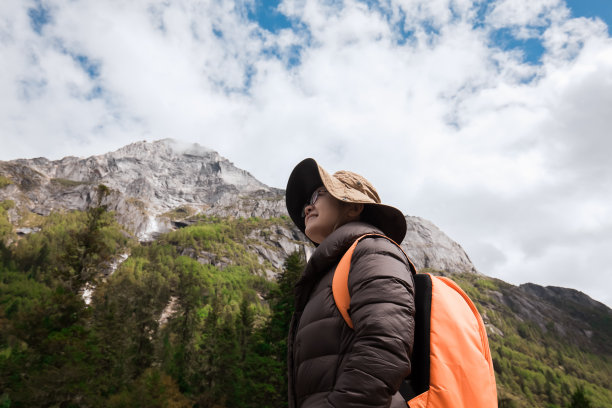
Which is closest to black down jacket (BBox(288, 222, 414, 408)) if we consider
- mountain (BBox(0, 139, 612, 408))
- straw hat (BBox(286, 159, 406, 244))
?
straw hat (BBox(286, 159, 406, 244))

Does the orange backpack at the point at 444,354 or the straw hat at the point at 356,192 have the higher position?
the straw hat at the point at 356,192

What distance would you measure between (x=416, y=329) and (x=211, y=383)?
34216 millimetres

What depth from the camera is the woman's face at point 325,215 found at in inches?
112

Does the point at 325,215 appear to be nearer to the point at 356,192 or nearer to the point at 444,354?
the point at 356,192

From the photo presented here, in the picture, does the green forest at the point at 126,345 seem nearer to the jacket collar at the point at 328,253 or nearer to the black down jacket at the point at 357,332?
the jacket collar at the point at 328,253

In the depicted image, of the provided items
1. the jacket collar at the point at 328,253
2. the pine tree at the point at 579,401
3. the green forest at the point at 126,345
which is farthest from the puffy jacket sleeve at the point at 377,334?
the pine tree at the point at 579,401

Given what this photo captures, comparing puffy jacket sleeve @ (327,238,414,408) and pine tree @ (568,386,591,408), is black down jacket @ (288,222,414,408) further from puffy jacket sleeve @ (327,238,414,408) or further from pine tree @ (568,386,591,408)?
pine tree @ (568,386,591,408)

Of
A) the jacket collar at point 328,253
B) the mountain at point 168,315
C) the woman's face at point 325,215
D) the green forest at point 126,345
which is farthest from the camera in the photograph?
the mountain at point 168,315

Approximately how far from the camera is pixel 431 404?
174cm

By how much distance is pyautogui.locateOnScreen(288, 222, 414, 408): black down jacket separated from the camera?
1672mm

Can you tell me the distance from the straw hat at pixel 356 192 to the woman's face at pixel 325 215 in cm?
13

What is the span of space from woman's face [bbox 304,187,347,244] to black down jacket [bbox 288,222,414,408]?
0.41 metres

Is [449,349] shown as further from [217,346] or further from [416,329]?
[217,346]

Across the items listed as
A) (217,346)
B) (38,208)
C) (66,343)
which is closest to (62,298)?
(66,343)
